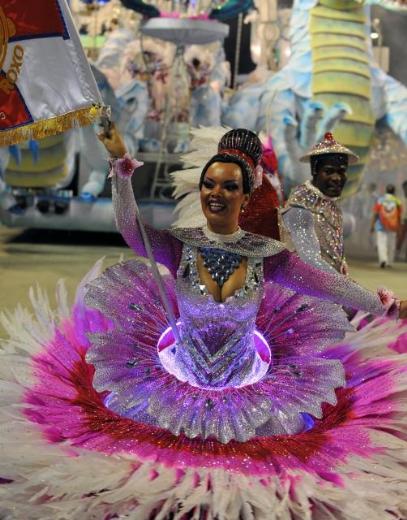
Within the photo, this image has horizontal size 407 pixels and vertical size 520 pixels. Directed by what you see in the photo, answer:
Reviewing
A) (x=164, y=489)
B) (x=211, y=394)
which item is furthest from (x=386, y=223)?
(x=164, y=489)

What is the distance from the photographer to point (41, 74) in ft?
7.60

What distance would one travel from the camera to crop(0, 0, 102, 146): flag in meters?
2.26

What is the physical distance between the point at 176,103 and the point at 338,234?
667 centimetres

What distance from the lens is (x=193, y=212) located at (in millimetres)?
3320

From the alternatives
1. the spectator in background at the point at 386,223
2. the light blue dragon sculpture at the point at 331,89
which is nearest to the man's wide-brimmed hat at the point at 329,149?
the light blue dragon sculpture at the point at 331,89

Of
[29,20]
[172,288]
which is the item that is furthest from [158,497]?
[29,20]

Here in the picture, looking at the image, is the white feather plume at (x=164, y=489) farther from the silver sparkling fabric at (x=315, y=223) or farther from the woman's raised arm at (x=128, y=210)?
the silver sparkling fabric at (x=315, y=223)

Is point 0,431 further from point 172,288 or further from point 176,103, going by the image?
point 176,103

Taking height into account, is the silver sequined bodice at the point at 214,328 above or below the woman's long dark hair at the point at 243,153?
below

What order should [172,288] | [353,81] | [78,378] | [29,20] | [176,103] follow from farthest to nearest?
[176,103]
[353,81]
[172,288]
[78,378]
[29,20]

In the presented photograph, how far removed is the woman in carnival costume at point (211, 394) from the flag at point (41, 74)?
0.86 feet

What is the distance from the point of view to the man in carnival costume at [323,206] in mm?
3250

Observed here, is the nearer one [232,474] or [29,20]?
[232,474]

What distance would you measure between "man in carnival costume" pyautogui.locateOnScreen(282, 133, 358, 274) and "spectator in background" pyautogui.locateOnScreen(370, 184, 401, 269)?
5989mm
